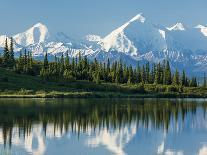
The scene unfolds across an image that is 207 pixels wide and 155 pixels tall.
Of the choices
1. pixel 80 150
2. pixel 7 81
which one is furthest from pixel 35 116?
pixel 7 81

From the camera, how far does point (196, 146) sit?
57.3 metres

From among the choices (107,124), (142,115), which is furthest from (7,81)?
(107,124)

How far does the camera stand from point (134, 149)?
179ft

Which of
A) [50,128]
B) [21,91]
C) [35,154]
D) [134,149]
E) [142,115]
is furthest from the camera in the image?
[21,91]

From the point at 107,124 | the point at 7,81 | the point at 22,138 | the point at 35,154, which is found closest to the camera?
the point at 35,154

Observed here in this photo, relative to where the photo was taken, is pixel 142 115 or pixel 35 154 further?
pixel 142 115

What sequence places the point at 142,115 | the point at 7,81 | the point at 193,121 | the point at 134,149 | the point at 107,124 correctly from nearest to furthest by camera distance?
Answer: the point at 134,149
the point at 107,124
the point at 193,121
the point at 142,115
the point at 7,81

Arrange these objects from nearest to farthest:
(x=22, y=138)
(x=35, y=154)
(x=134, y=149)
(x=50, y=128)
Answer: (x=35, y=154), (x=134, y=149), (x=22, y=138), (x=50, y=128)

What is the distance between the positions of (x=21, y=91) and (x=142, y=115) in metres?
94.1

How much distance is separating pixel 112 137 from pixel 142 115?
113 feet

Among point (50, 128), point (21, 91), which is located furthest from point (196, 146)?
point (21, 91)

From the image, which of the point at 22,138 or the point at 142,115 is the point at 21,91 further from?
the point at 22,138

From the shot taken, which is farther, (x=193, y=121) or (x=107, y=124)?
(x=193, y=121)

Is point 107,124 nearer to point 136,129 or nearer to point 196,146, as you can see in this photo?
point 136,129
